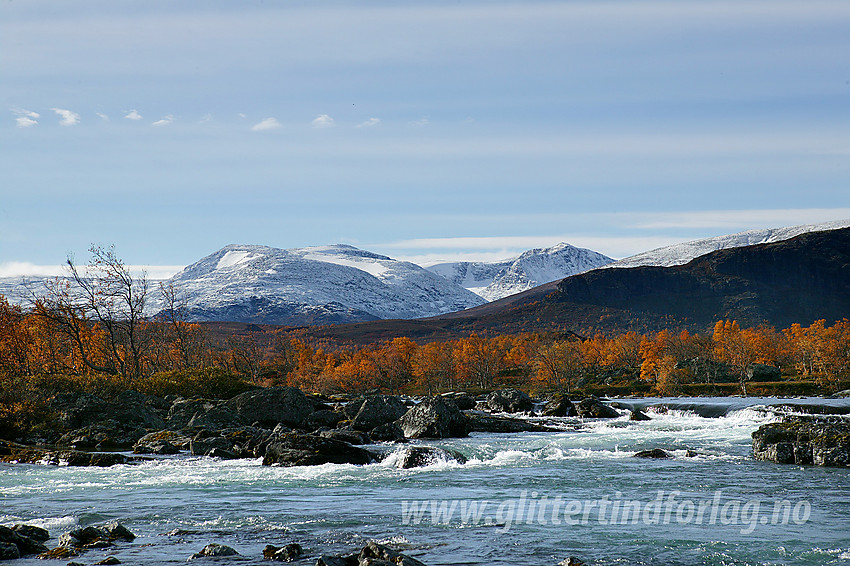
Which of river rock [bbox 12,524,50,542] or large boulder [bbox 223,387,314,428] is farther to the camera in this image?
large boulder [bbox 223,387,314,428]

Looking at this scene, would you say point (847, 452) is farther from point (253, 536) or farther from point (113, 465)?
point (113, 465)

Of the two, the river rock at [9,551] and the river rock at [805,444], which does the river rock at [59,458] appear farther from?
the river rock at [805,444]

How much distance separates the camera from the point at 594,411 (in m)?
60.6

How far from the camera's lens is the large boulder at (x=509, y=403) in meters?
66.3

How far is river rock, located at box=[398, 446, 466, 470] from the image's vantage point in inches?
1177

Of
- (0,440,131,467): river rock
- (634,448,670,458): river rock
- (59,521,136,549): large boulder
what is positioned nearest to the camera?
(59,521,136,549): large boulder

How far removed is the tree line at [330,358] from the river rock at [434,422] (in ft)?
82.5

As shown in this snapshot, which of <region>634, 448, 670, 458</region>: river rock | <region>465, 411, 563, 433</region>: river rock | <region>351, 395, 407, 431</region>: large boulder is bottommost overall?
<region>465, 411, 563, 433</region>: river rock

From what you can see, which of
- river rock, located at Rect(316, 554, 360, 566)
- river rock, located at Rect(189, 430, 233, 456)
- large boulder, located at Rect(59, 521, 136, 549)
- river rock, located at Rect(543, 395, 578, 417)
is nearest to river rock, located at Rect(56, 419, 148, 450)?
river rock, located at Rect(189, 430, 233, 456)

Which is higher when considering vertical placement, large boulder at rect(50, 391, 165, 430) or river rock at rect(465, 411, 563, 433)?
large boulder at rect(50, 391, 165, 430)

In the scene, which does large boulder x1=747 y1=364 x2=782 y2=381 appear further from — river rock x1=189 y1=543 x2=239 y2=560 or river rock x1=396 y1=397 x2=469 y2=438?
river rock x1=189 y1=543 x2=239 y2=560

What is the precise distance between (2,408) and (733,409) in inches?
2251

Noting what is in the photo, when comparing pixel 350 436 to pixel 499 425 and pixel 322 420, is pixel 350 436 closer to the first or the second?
pixel 322 420

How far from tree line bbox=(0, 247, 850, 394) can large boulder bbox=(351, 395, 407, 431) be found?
22.0 m
